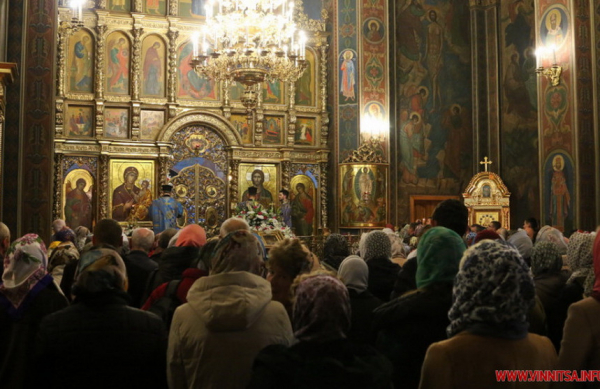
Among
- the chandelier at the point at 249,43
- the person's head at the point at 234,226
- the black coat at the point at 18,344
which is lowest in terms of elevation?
the black coat at the point at 18,344

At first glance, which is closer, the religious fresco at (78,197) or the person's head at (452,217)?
the person's head at (452,217)

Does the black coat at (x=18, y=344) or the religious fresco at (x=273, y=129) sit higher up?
the religious fresco at (x=273, y=129)

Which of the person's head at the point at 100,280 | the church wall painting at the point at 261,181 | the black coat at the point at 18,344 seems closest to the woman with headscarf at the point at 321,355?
the person's head at the point at 100,280

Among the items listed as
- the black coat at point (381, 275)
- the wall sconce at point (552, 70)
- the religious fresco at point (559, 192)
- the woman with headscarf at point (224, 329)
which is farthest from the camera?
the wall sconce at point (552, 70)

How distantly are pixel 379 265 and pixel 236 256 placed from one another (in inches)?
95.9

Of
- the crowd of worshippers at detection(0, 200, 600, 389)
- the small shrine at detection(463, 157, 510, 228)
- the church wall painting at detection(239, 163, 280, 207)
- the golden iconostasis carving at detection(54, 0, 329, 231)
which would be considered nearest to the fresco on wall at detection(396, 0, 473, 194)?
the small shrine at detection(463, 157, 510, 228)

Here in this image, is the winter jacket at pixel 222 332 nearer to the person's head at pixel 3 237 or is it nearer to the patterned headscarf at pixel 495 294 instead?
the patterned headscarf at pixel 495 294

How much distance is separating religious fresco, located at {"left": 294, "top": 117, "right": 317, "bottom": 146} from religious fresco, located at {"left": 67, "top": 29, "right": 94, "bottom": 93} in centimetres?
619

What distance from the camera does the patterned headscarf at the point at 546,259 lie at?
16.2 ft

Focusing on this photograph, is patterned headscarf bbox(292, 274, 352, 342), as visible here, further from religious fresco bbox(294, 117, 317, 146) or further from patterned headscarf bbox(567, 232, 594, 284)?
religious fresco bbox(294, 117, 317, 146)

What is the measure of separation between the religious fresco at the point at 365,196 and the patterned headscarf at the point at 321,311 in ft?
51.5

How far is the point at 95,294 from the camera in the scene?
122 inches

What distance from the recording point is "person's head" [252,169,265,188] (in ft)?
62.0

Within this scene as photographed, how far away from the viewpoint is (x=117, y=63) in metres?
18.1
